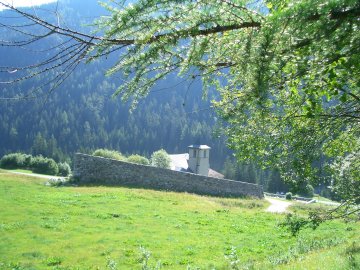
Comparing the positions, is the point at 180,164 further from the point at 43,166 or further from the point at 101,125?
the point at 101,125

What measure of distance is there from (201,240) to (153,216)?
4328 millimetres

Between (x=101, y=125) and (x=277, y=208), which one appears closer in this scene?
(x=277, y=208)

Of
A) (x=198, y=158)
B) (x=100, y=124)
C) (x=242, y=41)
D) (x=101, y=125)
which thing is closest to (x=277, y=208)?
A: (x=198, y=158)

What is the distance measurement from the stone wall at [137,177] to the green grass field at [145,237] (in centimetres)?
756

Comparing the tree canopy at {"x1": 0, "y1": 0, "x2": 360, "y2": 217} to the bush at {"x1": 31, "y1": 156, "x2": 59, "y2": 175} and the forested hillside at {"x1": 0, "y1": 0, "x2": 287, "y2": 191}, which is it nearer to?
the bush at {"x1": 31, "y1": 156, "x2": 59, "y2": 175}

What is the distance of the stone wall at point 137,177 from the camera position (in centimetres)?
2927

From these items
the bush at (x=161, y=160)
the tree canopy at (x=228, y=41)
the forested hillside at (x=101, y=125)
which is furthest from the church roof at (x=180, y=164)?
the forested hillside at (x=101, y=125)

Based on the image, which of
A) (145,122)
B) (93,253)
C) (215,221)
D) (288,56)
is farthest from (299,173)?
(145,122)

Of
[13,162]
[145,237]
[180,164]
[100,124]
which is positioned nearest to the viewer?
[145,237]

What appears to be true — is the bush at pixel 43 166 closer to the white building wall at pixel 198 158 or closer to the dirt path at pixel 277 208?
the white building wall at pixel 198 158

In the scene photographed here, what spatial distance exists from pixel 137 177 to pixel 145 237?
17.1m

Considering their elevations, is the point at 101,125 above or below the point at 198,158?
above

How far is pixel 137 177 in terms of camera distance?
30.2m

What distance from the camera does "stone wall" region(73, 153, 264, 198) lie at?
96.0 feet
